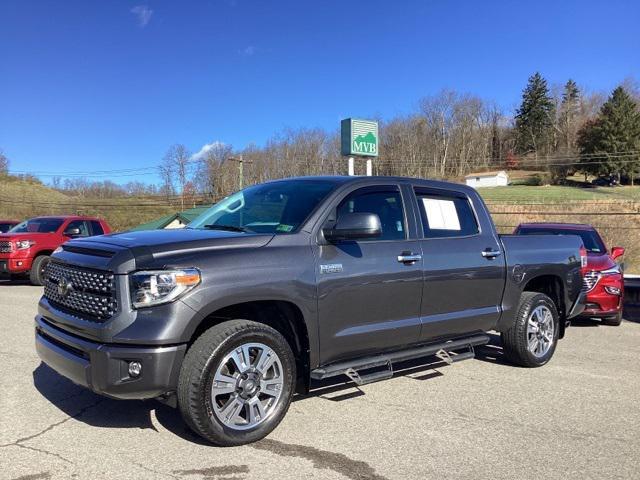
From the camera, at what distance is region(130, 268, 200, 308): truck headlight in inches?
137

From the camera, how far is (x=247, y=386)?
3816 millimetres

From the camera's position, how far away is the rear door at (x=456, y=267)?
494 centimetres

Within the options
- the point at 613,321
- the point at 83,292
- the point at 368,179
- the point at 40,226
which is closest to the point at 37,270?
the point at 40,226

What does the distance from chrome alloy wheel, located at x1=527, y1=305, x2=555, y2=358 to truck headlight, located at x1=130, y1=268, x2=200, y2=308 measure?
4.03 m

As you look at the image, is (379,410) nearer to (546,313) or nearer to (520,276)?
(520,276)

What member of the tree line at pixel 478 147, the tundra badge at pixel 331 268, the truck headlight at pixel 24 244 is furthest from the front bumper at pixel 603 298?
the tree line at pixel 478 147

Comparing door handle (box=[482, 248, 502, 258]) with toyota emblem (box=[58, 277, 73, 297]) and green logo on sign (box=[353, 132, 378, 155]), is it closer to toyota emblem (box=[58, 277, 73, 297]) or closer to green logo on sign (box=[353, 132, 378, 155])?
toyota emblem (box=[58, 277, 73, 297])

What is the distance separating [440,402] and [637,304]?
29.4ft

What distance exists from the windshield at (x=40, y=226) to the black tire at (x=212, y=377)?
12237mm

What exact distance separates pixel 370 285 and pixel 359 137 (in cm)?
1719

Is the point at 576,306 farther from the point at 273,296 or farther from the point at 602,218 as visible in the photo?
the point at 602,218

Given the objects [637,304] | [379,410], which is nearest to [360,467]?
[379,410]

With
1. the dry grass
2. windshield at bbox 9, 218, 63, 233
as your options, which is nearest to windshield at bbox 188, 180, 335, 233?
windshield at bbox 9, 218, 63, 233

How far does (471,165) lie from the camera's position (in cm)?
9881
